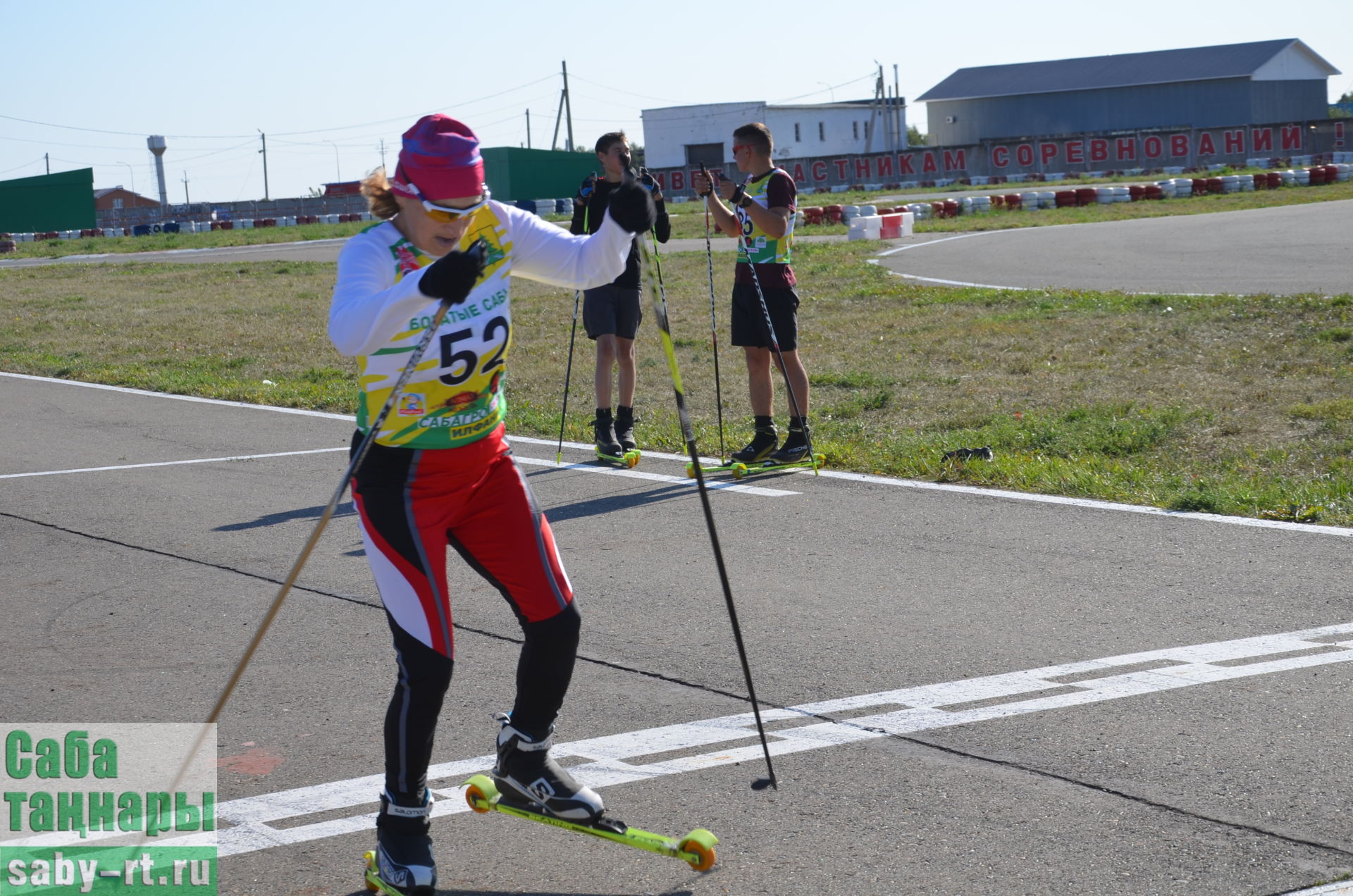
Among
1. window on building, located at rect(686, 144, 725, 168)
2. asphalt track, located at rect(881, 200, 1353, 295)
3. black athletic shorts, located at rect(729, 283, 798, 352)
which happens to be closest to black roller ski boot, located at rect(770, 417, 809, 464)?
black athletic shorts, located at rect(729, 283, 798, 352)

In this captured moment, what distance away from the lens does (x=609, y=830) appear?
151 inches

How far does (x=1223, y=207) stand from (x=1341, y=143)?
84.7 ft

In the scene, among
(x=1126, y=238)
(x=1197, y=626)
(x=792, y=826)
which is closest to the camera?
(x=792, y=826)

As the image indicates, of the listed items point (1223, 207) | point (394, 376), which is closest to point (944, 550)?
point (394, 376)

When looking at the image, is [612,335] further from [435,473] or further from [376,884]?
[376,884]

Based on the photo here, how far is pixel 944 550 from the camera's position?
7.16 metres

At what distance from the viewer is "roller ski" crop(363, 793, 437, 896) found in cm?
359

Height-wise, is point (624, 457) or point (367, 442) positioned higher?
point (367, 442)

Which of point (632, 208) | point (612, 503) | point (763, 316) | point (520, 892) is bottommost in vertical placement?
point (520, 892)

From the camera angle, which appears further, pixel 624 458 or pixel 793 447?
pixel 624 458

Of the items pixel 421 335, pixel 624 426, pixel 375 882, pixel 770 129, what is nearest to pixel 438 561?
pixel 421 335

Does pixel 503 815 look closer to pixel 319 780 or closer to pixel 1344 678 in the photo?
pixel 319 780

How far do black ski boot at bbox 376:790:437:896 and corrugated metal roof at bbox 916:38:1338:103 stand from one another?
3429 inches

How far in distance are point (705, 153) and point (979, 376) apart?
2849 inches
